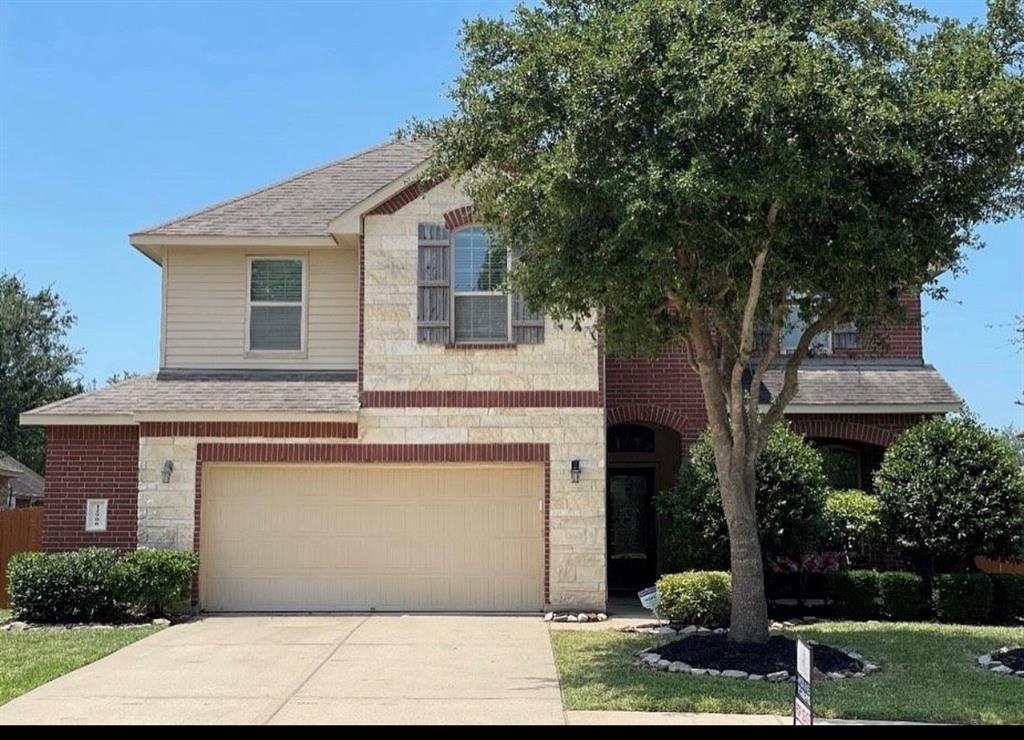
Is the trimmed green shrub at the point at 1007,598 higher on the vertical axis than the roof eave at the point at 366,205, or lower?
lower

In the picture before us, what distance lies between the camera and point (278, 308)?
17.6m

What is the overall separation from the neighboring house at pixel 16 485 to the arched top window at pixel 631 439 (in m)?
19.2

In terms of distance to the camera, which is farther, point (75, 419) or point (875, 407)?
point (875, 407)

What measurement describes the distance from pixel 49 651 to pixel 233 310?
21.1 ft

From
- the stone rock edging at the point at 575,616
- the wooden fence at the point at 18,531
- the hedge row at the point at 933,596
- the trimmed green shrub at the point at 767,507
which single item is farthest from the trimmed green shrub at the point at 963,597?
the wooden fence at the point at 18,531

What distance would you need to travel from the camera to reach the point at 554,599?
1579cm

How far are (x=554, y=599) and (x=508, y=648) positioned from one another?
2.86 m

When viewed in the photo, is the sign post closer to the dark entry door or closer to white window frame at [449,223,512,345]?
white window frame at [449,223,512,345]

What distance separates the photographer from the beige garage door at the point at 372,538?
53.6ft

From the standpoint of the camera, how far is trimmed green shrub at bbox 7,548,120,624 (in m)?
15.1

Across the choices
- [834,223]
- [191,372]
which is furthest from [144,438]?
[834,223]

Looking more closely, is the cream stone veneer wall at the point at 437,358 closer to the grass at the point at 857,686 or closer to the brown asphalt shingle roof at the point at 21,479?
the grass at the point at 857,686

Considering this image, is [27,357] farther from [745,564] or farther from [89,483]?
[745,564]

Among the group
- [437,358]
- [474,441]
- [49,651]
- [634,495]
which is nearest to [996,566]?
[634,495]
